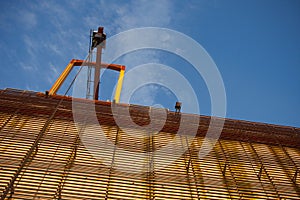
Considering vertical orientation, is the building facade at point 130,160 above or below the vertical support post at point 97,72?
below

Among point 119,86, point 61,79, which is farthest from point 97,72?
point 61,79

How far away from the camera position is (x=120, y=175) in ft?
13.6

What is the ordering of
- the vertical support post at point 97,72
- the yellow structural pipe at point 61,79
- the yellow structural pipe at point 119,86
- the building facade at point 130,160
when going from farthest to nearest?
1. the vertical support post at point 97,72
2. the yellow structural pipe at point 119,86
3. the yellow structural pipe at point 61,79
4. the building facade at point 130,160

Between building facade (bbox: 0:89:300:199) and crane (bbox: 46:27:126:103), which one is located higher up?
crane (bbox: 46:27:126:103)

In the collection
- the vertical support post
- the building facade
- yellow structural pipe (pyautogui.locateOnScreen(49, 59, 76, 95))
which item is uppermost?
the vertical support post

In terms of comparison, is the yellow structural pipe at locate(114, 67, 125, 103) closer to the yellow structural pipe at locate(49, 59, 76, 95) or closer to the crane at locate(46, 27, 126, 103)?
the crane at locate(46, 27, 126, 103)

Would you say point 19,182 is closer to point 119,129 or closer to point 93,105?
point 119,129

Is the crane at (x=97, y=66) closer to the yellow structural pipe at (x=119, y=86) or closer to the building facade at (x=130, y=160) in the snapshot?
the yellow structural pipe at (x=119, y=86)

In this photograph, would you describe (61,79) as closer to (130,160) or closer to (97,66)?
(97,66)

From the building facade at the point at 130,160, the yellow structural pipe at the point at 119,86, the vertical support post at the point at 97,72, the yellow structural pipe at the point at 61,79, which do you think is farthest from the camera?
the vertical support post at the point at 97,72

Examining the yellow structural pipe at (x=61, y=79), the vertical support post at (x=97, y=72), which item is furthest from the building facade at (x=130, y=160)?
the vertical support post at (x=97, y=72)

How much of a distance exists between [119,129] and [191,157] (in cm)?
142

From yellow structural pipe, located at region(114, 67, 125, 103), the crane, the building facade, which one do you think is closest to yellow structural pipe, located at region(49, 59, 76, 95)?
the crane

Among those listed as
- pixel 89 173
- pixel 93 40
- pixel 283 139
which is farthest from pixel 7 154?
pixel 93 40
